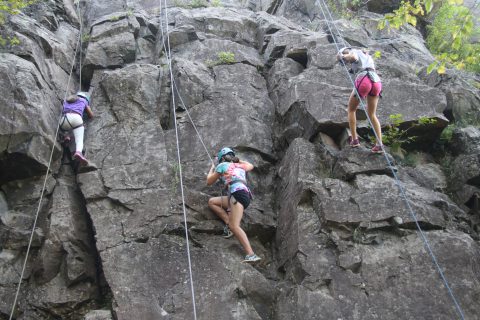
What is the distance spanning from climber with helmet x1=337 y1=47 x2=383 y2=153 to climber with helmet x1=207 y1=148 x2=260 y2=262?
7.50 ft

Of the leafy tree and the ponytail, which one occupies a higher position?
the leafy tree

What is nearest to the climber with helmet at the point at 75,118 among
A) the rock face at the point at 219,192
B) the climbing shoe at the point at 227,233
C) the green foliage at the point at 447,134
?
the rock face at the point at 219,192

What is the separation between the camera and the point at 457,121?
10727mm

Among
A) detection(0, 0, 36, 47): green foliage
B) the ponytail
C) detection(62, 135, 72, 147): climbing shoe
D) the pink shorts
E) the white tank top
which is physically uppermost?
the white tank top

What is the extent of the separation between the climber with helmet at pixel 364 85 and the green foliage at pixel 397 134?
0.85 m

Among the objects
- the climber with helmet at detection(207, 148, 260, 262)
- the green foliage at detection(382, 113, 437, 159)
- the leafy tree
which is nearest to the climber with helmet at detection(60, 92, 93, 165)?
the leafy tree

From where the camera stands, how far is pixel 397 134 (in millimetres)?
9734

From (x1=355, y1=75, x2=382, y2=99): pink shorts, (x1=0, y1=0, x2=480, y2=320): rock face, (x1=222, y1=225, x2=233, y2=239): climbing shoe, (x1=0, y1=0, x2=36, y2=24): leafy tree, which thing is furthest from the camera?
(x1=0, y1=0, x2=36, y2=24): leafy tree

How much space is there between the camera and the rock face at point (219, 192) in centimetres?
728

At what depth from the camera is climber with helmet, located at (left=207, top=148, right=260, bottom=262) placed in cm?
799

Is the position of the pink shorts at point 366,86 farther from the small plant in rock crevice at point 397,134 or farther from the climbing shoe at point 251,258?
the climbing shoe at point 251,258

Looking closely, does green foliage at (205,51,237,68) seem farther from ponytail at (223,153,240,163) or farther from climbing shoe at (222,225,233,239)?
climbing shoe at (222,225,233,239)

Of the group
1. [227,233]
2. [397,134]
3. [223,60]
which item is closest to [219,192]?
[227,233]

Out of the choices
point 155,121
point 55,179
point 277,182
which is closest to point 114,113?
point 155,121
